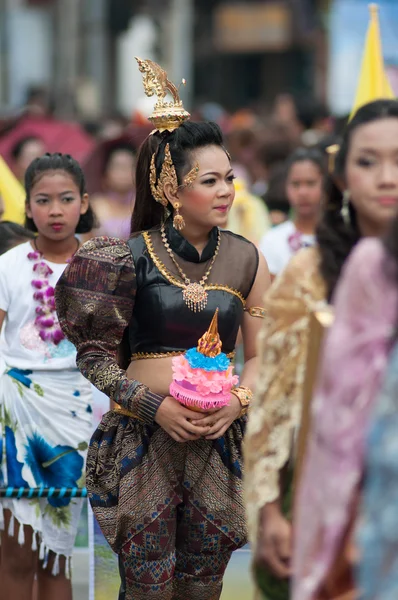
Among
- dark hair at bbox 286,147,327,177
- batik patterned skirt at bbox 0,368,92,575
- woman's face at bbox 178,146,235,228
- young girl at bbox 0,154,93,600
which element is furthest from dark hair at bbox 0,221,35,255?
dark hair at bbox 286,147,327,177

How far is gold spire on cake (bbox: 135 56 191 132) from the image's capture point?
4848 millimetres

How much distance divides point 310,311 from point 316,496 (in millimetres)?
599

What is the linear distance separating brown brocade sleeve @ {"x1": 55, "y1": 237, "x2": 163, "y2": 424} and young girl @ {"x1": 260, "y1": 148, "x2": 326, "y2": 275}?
3325 mm

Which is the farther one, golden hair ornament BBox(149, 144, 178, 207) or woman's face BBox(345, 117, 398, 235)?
golden hair ornament BBox(149, 144, 178, 207)

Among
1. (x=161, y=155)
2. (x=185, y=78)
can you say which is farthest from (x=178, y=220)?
(x=185, y=78)

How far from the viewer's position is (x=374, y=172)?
3512mm

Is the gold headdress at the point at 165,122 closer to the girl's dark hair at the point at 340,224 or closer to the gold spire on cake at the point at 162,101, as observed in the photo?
the gold spire on cake at the point at 162,101

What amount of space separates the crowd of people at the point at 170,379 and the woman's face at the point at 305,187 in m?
2.32

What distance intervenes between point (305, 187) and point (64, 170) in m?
2.56

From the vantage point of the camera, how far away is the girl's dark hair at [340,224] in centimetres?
354

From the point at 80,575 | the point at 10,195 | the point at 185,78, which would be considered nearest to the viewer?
the point at 80,575

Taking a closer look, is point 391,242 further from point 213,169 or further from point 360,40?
point 360,40

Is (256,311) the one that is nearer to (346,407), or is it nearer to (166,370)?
(166,370)

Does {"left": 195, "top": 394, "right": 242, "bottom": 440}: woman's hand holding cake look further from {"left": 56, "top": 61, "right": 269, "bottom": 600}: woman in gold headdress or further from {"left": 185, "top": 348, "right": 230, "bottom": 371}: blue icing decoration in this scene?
{"left": 185, "top": 348, "right": 230, "bottom": 371}: blue icing decoration
